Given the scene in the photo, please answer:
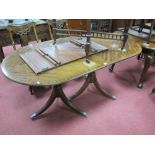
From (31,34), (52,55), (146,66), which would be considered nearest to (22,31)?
(31,34)

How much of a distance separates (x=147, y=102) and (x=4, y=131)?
171cm

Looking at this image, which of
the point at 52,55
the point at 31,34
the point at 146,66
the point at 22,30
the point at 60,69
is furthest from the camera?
the point at 31,34

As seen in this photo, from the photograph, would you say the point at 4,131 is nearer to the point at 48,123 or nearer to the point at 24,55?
the point at 48,123

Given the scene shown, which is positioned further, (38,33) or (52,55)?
(38,33)

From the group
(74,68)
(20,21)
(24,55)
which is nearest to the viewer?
(74,68)

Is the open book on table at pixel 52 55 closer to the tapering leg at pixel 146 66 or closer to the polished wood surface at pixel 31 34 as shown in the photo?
the tapering leg at pixel 146 66

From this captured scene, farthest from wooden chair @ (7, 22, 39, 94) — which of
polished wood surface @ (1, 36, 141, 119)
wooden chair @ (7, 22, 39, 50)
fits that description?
polished wood surface @ (1, 36, 141, 119)

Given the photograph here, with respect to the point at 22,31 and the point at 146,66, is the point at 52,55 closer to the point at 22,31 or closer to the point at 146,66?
the point at 22,31

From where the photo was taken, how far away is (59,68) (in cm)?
147

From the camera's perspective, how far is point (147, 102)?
2.12 m

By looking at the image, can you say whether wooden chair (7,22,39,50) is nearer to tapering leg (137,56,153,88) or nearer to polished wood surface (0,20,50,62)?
polished wood surface (0,20,50,62)

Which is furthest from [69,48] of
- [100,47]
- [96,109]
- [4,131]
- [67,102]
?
[4,131]

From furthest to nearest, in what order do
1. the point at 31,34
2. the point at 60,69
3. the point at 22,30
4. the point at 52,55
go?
the point at 31,34 < the point at 22,30 < the point at 52,55 < the point at 60,69

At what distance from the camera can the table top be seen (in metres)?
1.32
